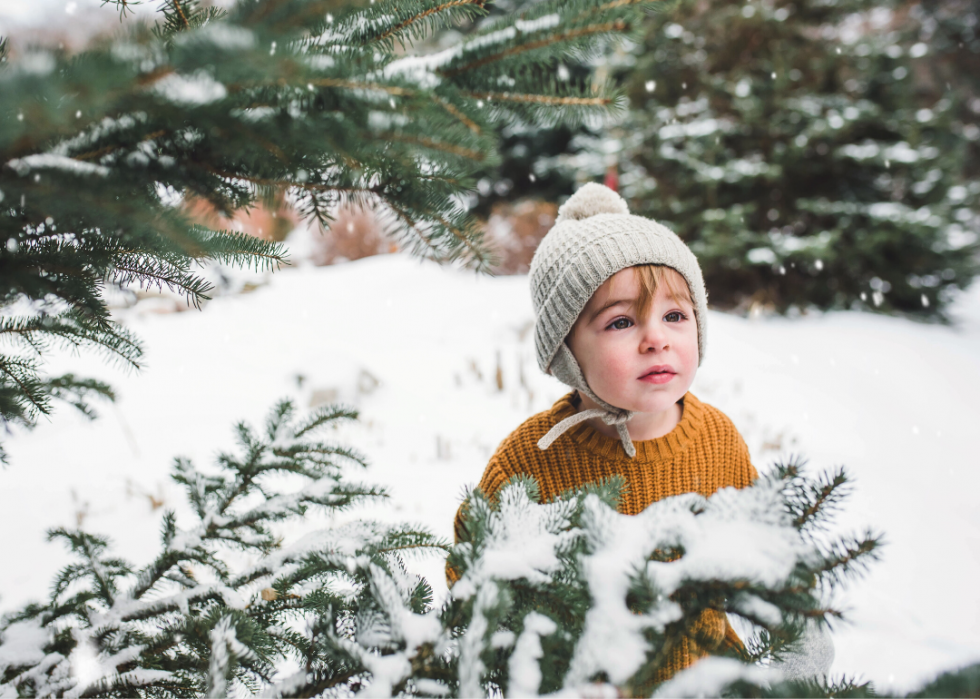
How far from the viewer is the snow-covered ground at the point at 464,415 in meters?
2.22

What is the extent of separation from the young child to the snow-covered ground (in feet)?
1.77

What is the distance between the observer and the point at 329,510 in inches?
50.9

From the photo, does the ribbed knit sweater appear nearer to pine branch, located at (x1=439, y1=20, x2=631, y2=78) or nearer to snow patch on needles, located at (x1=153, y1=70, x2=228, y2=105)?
pine branch, located at (x1=439, y1=20, x2=631, y2=78)

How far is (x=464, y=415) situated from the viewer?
3625mm

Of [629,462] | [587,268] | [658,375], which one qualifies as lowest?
[629,462]

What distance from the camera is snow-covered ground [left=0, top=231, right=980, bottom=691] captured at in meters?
2.22

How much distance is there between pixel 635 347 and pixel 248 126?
0.81m

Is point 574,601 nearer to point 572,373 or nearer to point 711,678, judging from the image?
point 711,678

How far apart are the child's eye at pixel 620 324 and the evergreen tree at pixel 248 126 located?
0.40m

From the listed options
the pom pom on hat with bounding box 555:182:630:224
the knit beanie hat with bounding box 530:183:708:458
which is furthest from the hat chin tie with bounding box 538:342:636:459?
the pom pom on hat with bounding box 555:182:630:224

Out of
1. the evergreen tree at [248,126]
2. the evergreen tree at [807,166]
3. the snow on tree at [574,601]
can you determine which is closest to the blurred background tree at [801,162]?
the evergreen tree at [807,166]

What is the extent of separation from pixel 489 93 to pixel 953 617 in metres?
2.58

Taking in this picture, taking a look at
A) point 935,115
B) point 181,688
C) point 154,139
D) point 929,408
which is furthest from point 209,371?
point 935,115

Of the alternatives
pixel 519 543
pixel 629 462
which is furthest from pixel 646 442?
pixel 519 543
